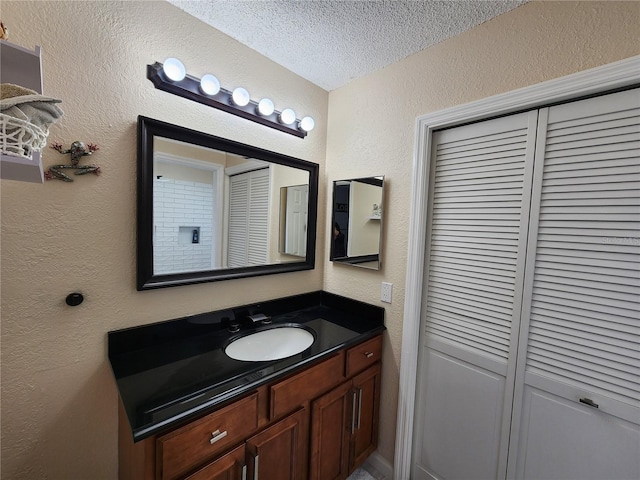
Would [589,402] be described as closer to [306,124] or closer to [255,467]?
[255,467]

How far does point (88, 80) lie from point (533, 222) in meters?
1.82

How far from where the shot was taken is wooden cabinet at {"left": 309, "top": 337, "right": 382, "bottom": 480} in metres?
1.28

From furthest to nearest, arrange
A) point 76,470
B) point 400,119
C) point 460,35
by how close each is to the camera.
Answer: point 400,119 → point 460,35 → point 76,470

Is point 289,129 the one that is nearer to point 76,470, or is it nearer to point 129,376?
point 129,376

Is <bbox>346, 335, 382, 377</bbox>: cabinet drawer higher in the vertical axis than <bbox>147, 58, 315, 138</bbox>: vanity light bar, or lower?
lower

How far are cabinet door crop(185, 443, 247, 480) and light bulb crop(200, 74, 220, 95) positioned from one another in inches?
57.3

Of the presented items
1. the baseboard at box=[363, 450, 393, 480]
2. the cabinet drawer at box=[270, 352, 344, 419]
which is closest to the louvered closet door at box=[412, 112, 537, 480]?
the baseboard at box=[363, 450, 393, 480]

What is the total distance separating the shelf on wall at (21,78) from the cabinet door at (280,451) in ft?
3.44

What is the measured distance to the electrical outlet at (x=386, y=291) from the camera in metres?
1.57

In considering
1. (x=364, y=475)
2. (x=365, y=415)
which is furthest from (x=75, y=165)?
(x=364, y=475)

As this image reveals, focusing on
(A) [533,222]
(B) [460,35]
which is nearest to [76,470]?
(A) [533,222]

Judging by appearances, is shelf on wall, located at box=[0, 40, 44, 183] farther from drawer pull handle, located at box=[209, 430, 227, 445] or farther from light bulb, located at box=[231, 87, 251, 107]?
drawer pull handle, located at box=[209, 430, 227, 445]

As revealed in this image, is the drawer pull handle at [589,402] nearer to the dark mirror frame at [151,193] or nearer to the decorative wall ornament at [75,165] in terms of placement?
the dark mirror frame at [151,193]

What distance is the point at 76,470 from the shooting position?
3.51 ft
